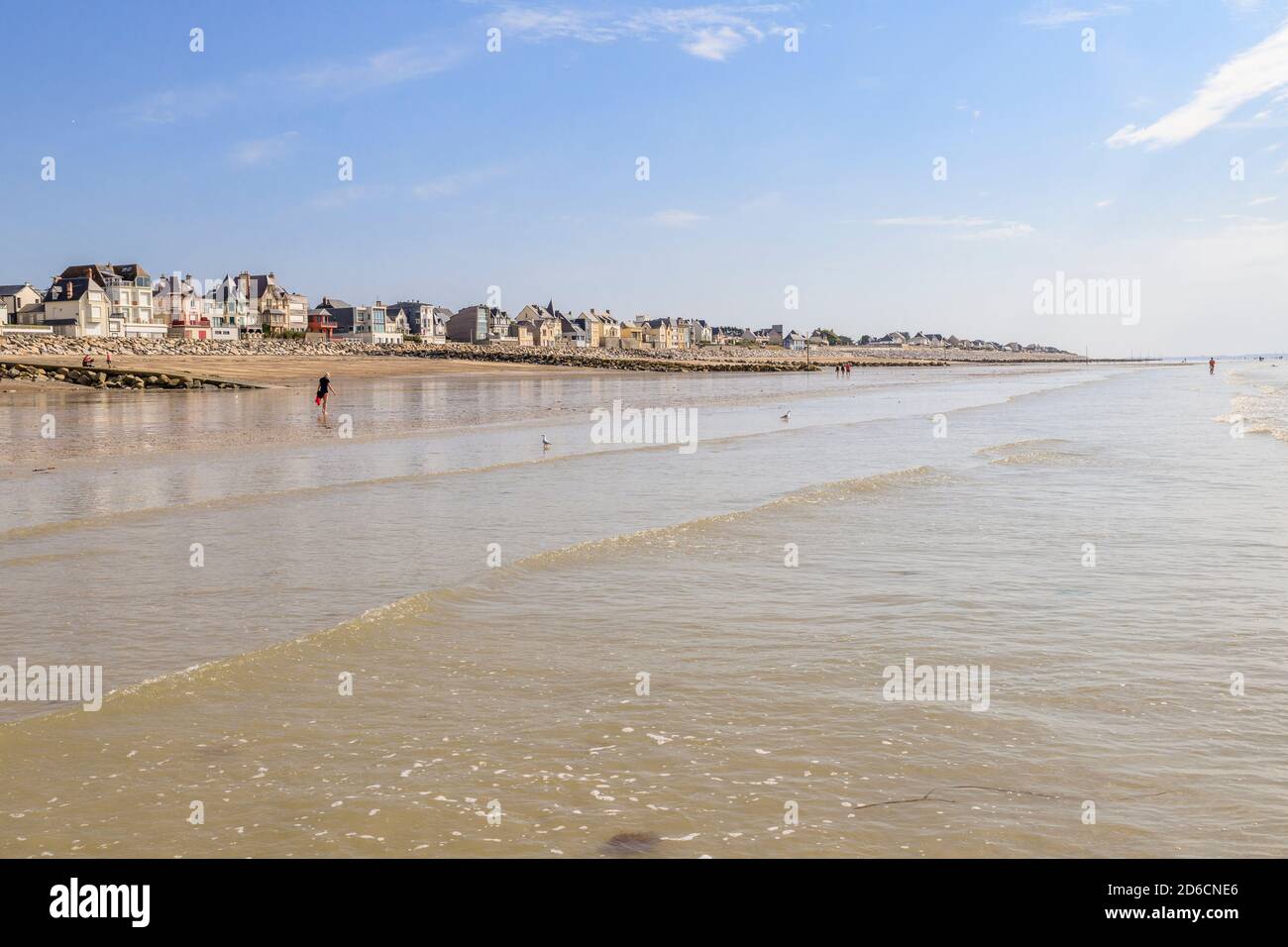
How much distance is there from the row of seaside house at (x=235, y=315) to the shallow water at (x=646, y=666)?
88588 mm

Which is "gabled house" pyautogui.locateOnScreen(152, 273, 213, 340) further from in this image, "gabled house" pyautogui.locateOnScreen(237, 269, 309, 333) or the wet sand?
the wet sand

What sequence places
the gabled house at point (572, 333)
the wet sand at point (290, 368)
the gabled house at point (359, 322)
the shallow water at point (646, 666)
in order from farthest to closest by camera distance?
the gabled house at point (572, 333)
the gabled house at point (359, 322)
the wet sand at point (290, 368)
the shallow water at point (646, 666)

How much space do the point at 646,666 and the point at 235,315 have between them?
138467 mm

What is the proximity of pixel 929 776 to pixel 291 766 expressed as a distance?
3330 mm

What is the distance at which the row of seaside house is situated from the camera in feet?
333

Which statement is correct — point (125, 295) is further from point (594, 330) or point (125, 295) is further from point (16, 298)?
point (594, 330)

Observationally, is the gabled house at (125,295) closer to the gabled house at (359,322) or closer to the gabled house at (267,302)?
the gabled house at (267,302)

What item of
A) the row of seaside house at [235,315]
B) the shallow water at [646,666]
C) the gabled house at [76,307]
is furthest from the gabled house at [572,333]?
the shallow water at [646,666]

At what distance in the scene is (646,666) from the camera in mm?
6879

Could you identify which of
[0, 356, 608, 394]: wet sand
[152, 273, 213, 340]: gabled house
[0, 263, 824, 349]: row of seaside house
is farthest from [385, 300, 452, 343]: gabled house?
[0, 356, 608, 394]: wet sand

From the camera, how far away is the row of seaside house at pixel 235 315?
102 metres
